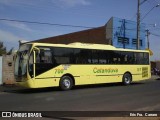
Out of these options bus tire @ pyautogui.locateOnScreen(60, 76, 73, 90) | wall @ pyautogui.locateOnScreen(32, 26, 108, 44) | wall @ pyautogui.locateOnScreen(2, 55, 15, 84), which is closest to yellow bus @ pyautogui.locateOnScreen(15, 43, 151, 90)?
bus tire @ pyautogui.locateOnScreen(60, 76, 73, 90)

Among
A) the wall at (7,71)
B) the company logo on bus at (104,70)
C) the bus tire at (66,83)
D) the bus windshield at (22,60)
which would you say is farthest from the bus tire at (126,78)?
the bus windshield at (22,60)

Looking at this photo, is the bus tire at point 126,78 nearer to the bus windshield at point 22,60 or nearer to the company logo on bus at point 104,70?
the company logo on bus at point 104,70

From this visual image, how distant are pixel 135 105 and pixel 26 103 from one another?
4584mm

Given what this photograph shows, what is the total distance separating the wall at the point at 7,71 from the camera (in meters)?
25.5

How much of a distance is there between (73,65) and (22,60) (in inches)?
134

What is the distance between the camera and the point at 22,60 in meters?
19.9

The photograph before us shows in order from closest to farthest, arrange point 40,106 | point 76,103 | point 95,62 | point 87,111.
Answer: point 87,111, point 40,106, point 76,103, point 95,62

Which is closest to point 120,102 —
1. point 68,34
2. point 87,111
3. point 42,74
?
point 87,111

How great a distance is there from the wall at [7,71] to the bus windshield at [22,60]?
543 cm

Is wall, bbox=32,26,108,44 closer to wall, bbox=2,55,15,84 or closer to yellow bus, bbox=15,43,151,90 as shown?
yellow bus, bbox=15,43,151,90

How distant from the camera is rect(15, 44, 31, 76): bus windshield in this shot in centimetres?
1953

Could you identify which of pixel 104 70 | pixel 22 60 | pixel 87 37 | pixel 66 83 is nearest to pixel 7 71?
pixel 22 60

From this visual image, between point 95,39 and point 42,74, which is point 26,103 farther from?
point 95,39

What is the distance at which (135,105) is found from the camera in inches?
547
